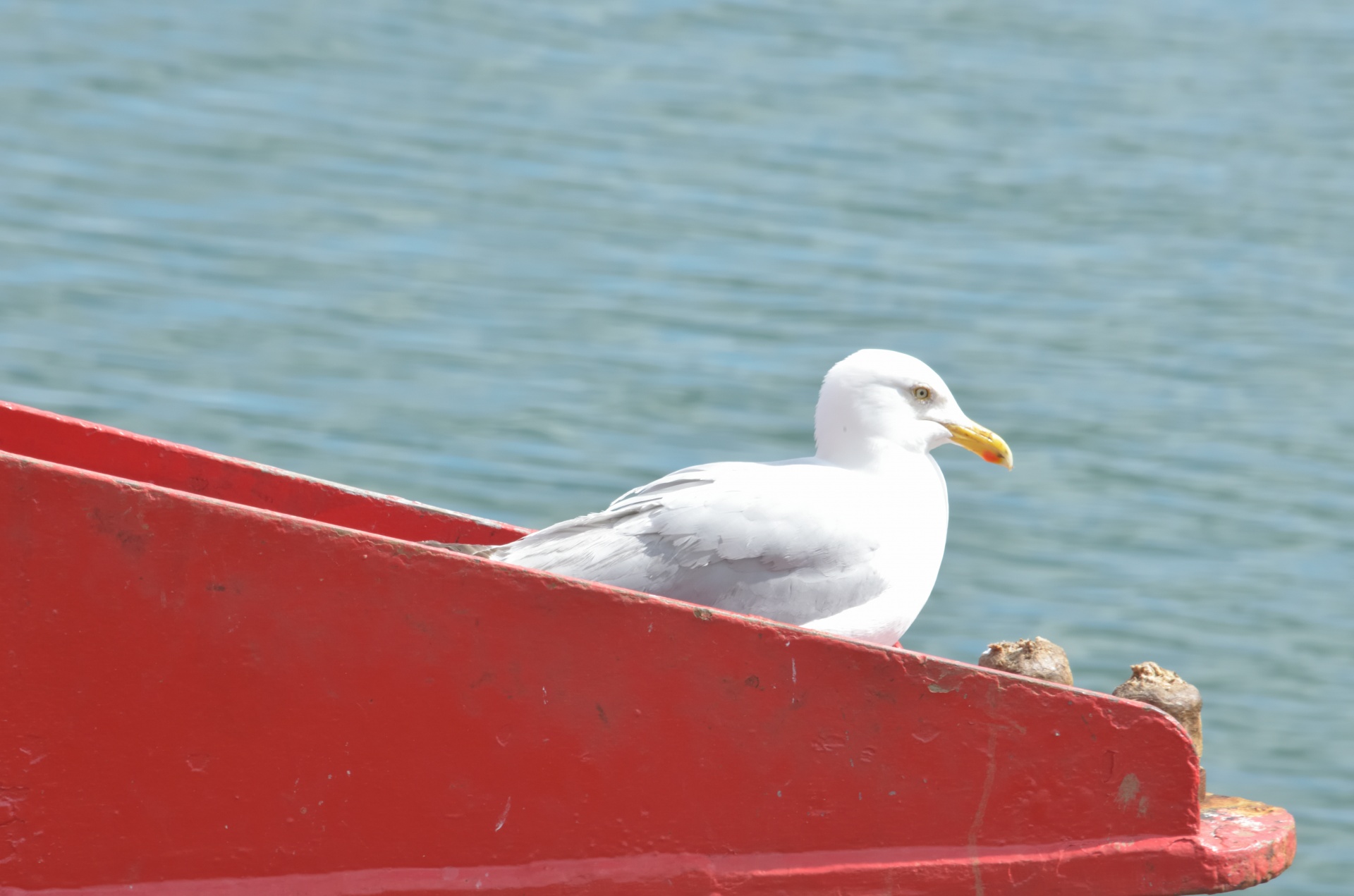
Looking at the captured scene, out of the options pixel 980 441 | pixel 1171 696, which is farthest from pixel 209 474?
pixel 1171 696

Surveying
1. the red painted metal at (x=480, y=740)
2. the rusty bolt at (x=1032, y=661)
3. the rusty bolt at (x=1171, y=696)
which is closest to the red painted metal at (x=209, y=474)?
the red painted metal at (x=480, y=740)

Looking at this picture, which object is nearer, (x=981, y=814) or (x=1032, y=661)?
(x=981, y=814)

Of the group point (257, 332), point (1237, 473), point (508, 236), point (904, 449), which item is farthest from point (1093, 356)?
point (904, 449)

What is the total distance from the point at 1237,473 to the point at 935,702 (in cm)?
559

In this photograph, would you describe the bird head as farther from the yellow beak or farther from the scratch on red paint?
the scratch on red paint

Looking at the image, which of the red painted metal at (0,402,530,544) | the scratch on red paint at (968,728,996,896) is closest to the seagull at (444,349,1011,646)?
the scratch on red paint at (968,728,996,896)

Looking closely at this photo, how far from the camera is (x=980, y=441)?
3.98 meters

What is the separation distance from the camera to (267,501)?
13.2ft

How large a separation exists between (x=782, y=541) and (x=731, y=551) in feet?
0.31

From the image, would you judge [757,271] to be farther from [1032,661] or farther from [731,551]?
[731,551]

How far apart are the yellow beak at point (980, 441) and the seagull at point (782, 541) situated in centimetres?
16

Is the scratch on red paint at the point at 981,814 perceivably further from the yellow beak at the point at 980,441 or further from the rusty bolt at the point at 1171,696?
the yellow beak at the point at 980,441

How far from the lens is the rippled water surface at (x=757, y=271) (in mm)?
7555

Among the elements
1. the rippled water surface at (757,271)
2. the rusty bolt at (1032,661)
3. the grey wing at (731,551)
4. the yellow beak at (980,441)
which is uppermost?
the yellow beak at (980,441)
